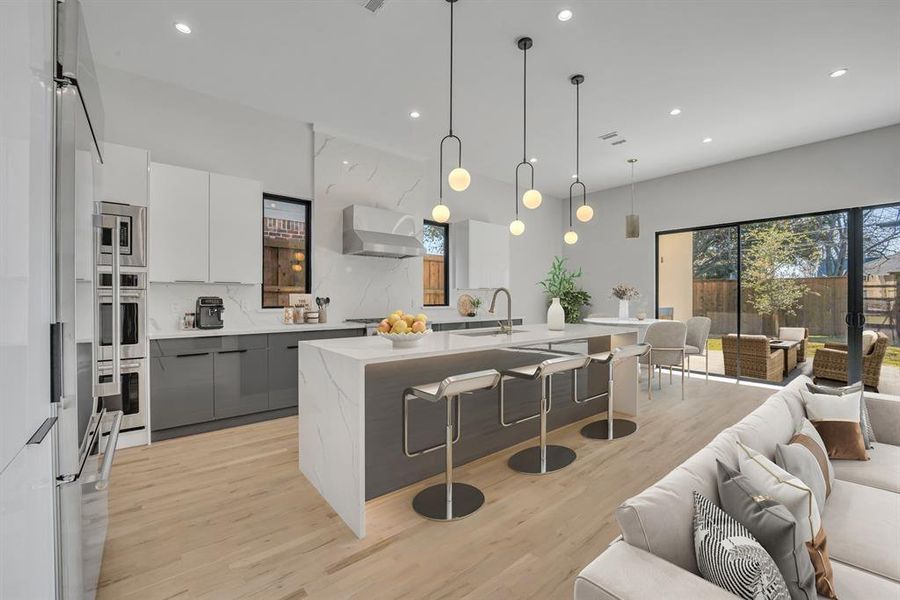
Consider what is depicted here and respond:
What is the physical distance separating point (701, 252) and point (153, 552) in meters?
7.25

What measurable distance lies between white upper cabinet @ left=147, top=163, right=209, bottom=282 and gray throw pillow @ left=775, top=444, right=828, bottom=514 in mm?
4414

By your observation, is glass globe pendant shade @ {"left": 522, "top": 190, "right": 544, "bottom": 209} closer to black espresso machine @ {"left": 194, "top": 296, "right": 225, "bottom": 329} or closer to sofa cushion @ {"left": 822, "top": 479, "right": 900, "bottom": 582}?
sofa cushion @ {"left": 822, "top": 479, "right": 900, "bottom": 582}

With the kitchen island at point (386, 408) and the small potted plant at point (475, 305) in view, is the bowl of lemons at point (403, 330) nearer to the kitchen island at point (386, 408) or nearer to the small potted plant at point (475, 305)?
the kitchen island at point (386, 408)

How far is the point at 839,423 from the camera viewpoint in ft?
7.36

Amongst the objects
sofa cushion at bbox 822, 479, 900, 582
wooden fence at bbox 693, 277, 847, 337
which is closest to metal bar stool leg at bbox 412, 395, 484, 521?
sofa cushion at bbox 822, 479, 900, 582

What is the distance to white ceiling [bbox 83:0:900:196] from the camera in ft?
9.36

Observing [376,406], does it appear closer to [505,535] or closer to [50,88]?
[505,535]

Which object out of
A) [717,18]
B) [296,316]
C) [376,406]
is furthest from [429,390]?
[717,18]

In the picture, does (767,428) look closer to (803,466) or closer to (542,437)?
(803,466)

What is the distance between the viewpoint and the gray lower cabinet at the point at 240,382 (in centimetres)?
374

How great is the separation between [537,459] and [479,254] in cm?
380

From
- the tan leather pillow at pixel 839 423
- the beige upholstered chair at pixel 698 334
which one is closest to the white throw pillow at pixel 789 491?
the tan leather pillow at pixel 839 423

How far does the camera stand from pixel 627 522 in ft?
3.83

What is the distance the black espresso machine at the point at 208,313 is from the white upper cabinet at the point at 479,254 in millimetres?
3462
